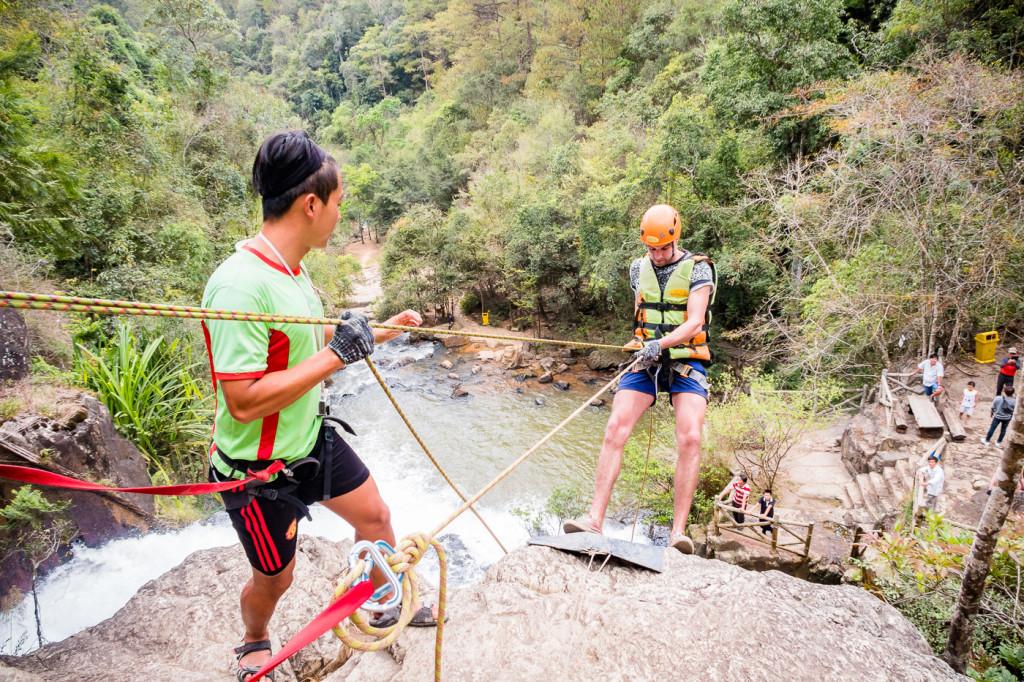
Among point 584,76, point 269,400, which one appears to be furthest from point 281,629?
point 584,76

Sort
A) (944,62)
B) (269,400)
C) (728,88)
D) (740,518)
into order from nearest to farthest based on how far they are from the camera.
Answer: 1. (269,400)
2. (740,518)
3. (944,62)
4. (728,88)

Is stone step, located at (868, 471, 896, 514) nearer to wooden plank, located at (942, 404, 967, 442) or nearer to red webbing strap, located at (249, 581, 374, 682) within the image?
wooden plank, located at (942, 404, 967, 442)

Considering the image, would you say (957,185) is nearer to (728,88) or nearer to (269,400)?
(728,88)

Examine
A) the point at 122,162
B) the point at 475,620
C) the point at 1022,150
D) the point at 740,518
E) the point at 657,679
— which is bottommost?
the point at 740,518

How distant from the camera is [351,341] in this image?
5.31ft

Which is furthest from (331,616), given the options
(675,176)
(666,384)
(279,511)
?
(675,176)

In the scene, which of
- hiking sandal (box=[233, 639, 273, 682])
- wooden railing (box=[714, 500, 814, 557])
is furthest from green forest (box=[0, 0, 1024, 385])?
hiking sandal (box=[233, 639, 273, 682])

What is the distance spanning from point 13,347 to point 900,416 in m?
12.7

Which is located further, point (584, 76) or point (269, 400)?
point (584, 76)

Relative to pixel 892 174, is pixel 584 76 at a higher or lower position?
higher

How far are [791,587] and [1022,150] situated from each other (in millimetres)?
10737

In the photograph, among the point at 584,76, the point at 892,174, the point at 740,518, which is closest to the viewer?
the point at 740,518

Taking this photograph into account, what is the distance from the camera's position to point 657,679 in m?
1.79

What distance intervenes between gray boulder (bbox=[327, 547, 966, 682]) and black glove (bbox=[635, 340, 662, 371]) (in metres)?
1.11
